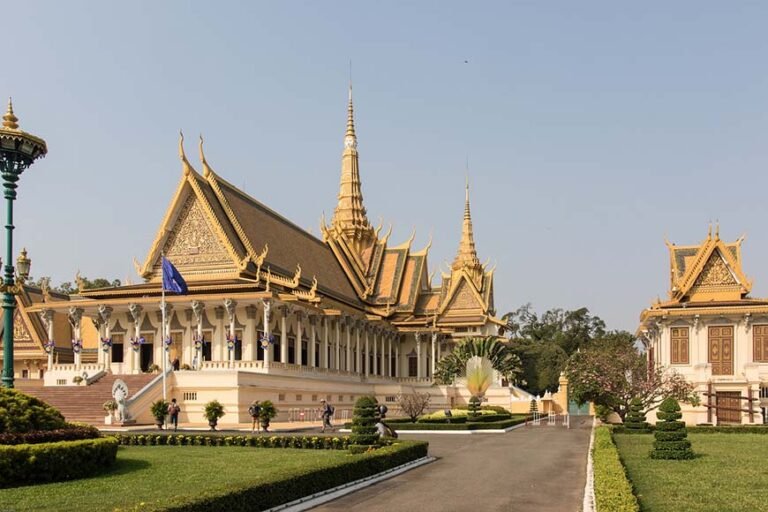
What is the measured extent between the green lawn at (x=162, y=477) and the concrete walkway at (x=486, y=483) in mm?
1206

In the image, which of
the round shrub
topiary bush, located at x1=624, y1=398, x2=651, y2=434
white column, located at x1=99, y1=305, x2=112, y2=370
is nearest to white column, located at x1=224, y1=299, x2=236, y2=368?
white column, located at x1=99, y1=305, x2=112, y2=370

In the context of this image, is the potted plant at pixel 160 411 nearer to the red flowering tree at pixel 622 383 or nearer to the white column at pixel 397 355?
the red flowering tree at pixel 622 383

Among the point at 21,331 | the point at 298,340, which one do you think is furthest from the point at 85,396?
the point at 21,331

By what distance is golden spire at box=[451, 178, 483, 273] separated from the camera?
242 ft

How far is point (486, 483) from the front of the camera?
577 inches

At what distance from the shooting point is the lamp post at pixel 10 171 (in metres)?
19.2

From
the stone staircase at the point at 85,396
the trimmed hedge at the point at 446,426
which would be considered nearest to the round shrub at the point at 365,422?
the trimmed hedge at the point at 446,426

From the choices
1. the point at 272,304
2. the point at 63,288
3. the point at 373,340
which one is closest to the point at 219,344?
the point at 272,304

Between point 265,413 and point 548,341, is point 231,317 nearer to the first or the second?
point 265,413

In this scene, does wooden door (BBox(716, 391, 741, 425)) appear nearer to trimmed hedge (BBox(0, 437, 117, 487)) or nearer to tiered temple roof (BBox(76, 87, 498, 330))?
tiered temple roof (BBox(76, 87, 498, 330))

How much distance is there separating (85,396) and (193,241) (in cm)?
1092

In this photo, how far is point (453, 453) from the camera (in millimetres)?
20859

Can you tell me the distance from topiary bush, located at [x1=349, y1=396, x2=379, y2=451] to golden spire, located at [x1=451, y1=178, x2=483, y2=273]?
183 ft

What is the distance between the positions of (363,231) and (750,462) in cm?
4627
